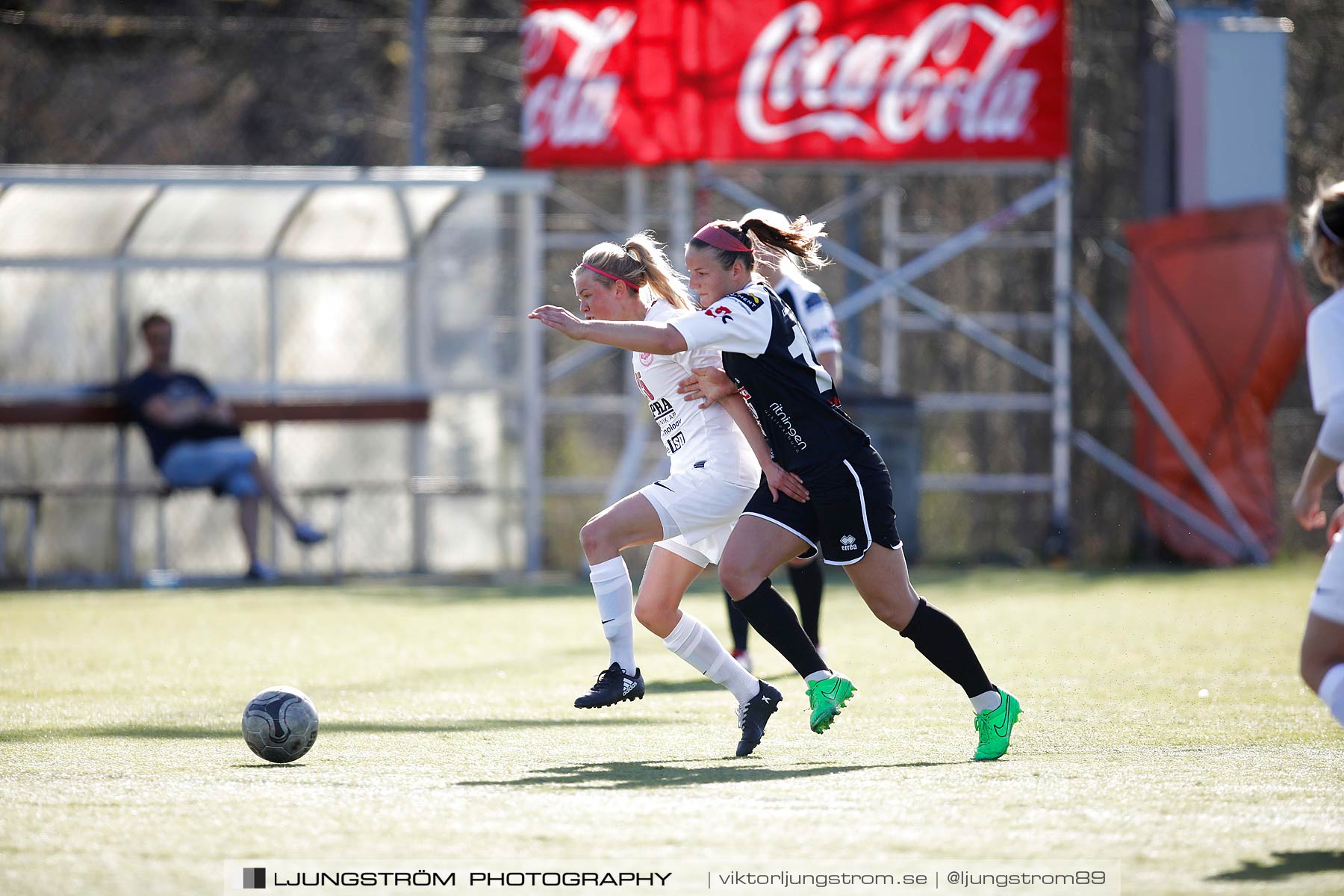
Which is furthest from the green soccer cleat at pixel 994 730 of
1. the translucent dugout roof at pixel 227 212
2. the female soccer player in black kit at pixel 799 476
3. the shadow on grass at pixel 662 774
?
the translucent dugout roof at pixel 227 212

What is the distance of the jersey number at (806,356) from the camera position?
20.0 feet

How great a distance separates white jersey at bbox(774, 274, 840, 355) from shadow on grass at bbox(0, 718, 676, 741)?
2.32 m

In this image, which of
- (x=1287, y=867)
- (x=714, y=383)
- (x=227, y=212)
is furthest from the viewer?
(x=227, y=212)

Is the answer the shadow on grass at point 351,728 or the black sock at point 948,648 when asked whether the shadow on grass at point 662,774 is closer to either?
the black sock at point 948,648

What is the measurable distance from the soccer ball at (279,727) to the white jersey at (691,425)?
1631mm

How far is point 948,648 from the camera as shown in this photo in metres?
5.91

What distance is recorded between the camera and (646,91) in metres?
15.4

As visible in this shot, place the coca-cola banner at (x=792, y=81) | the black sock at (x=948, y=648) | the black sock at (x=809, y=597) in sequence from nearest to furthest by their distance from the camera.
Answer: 1. the black sock at (x=948, y=648)
2. the black sock at (x=809, y=597)
3. the coca-cola banner at (x=792, y=81)

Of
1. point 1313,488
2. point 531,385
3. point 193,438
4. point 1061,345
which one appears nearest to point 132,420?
point 193,438

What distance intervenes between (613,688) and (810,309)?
2.82 m

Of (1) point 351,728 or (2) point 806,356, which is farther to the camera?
(1) point 351,728

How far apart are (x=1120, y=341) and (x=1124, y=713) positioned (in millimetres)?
13201

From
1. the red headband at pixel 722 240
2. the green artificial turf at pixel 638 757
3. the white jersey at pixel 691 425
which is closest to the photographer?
the green artificial turf at pixel 638 757

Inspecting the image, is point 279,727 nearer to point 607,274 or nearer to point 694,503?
point 694,503
